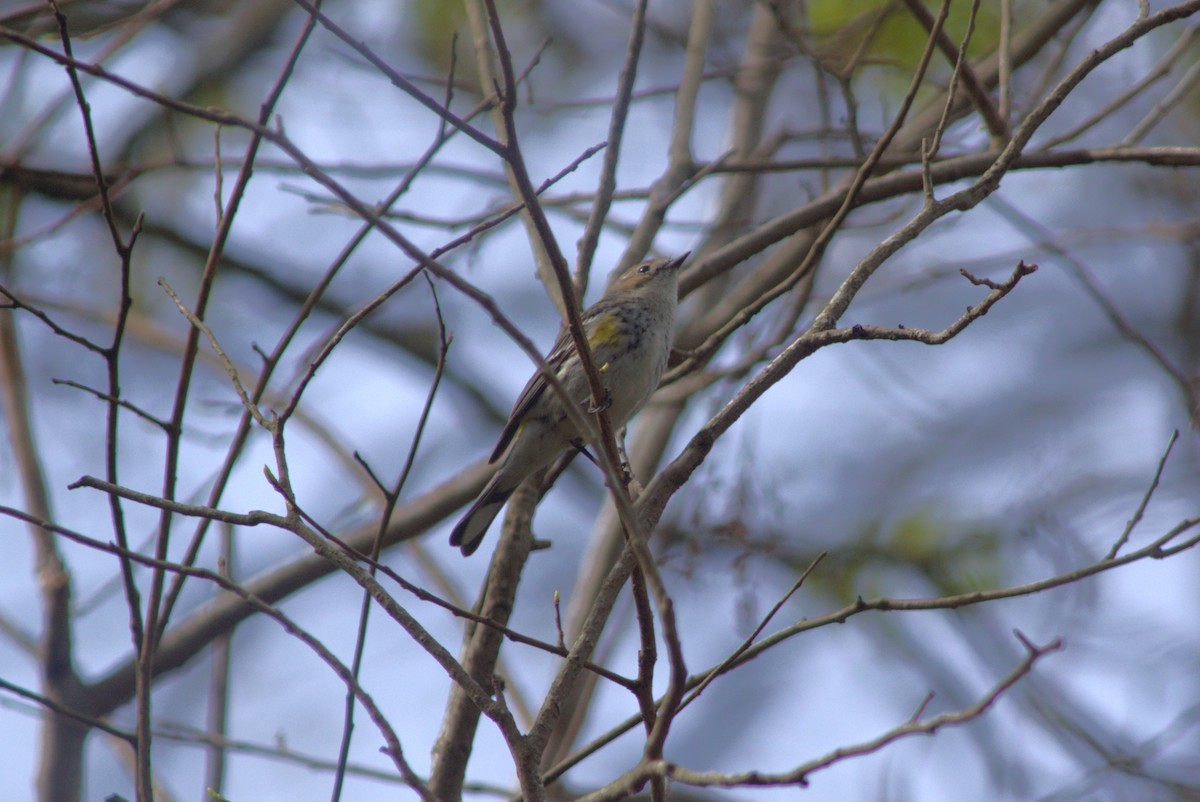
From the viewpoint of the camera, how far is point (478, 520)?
5062 mm

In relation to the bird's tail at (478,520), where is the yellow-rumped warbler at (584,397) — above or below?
above

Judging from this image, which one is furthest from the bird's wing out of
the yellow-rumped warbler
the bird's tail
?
the bird's tail

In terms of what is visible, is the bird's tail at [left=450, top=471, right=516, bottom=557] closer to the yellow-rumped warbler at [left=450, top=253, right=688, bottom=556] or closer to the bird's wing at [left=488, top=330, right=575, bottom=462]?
the yellow-rumped warbler at [left=450, top=253, right=688, bottom=556]

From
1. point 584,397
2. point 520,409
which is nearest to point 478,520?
point 520,409

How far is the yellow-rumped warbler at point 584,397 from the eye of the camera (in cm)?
491

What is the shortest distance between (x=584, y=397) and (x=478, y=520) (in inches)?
31.8

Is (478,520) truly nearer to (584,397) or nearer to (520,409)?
(520,409)

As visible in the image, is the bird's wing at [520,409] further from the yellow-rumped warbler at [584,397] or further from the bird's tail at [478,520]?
the bird's tail at [478,520]

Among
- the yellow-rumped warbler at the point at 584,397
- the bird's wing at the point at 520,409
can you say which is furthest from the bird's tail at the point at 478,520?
the bird's wing at the point at 520,409

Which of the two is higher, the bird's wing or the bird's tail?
the bird's wing

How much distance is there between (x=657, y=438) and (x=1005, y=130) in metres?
2.75

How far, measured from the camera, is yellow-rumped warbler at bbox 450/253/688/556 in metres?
4.91

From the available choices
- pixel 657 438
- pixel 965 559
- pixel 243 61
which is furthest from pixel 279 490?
pixel 243 61

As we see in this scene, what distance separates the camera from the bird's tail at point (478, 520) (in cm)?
502
